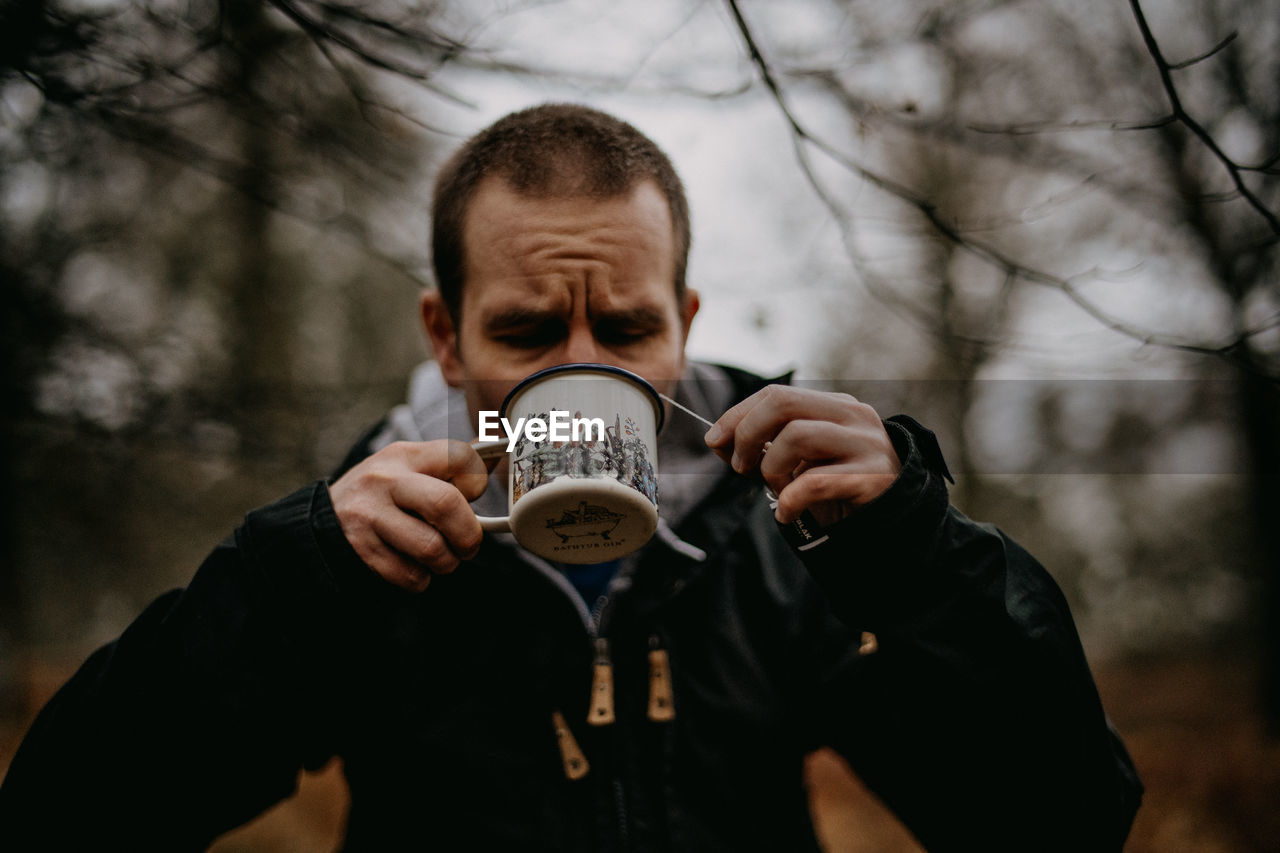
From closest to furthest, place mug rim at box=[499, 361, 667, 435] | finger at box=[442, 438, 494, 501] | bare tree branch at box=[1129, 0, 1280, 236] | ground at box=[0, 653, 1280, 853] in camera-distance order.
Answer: bare tree branch at box=[1129, 0, 1280, 236] < mug rim at box=[499, 361, 667, 435] < finger at box=[442, 438, 494, 501] < ground at box=[0, 653, 1280, 853]

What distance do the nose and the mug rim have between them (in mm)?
247

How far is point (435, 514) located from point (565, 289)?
0.58 metres

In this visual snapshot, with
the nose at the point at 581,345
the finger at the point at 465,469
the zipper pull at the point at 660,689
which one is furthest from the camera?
the zipper pull at the point at 660,689

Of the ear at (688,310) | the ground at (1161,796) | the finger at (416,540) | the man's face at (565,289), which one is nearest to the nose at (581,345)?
the man's face at (565,289)

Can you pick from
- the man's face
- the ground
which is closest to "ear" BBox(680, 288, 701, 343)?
the man's face

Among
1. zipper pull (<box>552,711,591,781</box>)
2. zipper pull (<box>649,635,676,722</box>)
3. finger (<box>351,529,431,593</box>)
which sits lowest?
zipper pull (<box>552,711,591,781</box>)

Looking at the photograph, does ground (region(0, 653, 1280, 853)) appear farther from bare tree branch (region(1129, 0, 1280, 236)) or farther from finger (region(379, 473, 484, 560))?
bare tree branch (region(1129, 0, 1280, 236))

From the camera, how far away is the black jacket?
1.23 metres

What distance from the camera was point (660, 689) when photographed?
161 cm

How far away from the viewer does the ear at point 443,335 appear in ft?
5.93

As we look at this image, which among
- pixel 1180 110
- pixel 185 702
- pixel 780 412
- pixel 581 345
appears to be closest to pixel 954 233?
pixel 1180 110

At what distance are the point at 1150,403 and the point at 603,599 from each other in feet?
18.4

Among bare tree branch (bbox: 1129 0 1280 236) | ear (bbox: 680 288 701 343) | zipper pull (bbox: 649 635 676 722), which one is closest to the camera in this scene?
bare tree branch (bbox: 1129 0 1280 236)

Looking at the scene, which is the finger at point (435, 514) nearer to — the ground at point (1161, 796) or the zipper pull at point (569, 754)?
the zipper pull at point (569, 754)
